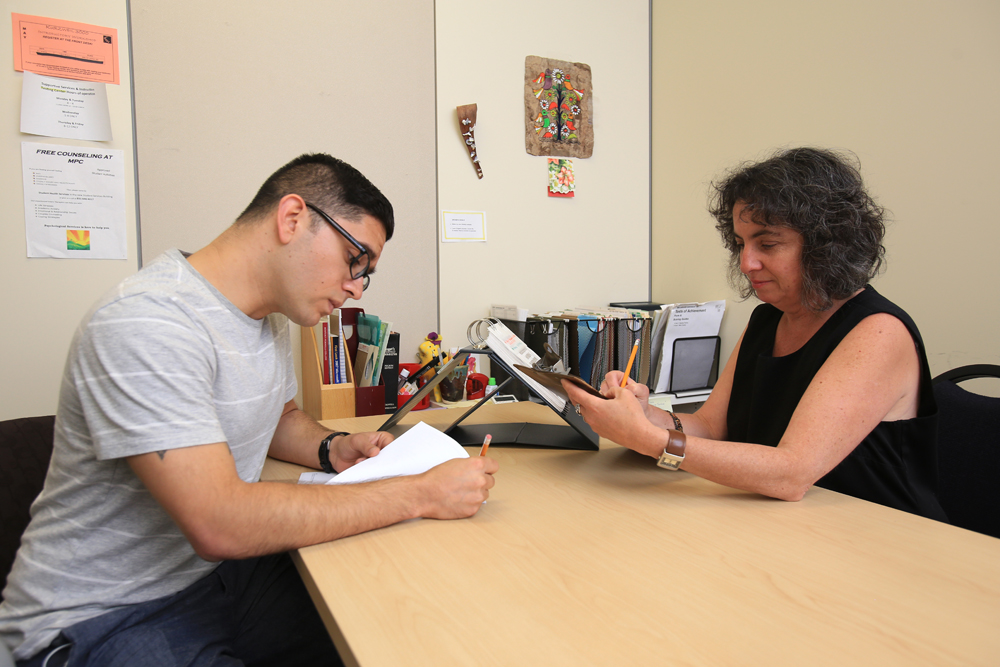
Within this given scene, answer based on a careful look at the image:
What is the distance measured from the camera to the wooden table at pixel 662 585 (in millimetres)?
617

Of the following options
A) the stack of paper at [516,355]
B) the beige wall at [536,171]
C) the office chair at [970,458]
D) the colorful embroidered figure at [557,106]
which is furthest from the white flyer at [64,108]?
the office chair at [970,458]

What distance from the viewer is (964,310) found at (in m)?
1.83

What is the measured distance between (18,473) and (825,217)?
171 centimetres

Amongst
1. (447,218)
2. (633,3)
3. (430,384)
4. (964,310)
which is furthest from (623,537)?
(633,3)

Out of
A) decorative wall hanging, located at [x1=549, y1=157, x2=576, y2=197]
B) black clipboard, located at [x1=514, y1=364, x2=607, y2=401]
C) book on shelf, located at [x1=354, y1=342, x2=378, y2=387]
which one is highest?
decorative wall hanging, located at [x1=549, y1=157, x2=576, y2=197]

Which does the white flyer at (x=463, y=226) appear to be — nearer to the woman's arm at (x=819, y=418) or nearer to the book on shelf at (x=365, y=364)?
the book on shelf at (x=365, y=364)

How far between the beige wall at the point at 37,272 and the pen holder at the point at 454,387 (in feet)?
3.94

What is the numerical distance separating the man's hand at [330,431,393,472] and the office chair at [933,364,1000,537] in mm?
1245

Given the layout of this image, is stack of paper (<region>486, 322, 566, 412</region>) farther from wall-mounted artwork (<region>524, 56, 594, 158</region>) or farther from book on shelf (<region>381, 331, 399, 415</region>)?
wall-mounted artwork (<region>524, 56, 594, 158</region>)

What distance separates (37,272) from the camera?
6.13 feet

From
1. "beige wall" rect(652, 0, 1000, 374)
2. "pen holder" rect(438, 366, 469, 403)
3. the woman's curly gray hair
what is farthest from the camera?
"pen holder" rect(438, 366, 469, 403)

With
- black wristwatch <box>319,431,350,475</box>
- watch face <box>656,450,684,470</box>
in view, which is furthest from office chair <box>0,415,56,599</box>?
watch face <box>656,450,684,470</box>

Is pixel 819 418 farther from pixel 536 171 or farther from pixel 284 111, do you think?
pixel 284 111

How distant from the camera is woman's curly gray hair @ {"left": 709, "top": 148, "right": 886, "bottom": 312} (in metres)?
1.18
